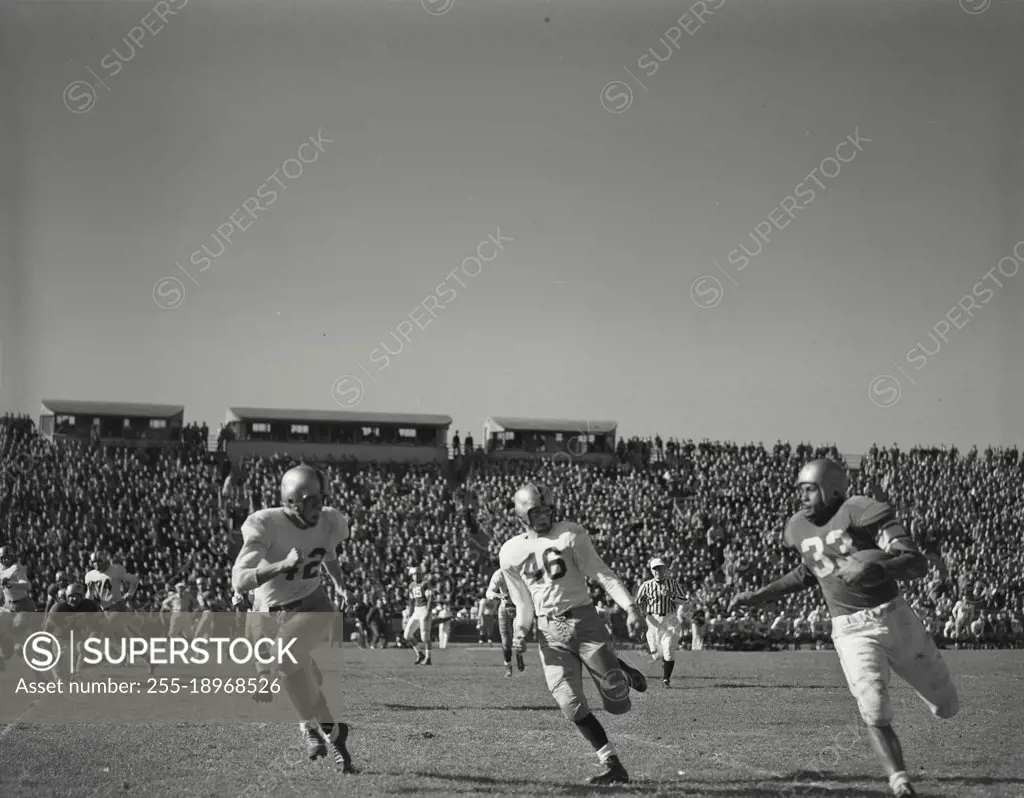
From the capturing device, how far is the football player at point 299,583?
9.41 metres

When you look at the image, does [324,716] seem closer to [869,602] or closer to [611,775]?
[611,775]

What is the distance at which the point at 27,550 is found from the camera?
35156 mm

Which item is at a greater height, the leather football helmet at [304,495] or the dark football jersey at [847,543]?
the leather football helmet at [304,495]

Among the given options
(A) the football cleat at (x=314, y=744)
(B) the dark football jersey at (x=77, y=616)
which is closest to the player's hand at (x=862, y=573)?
(A) the football cleat at (x=314, y=744)

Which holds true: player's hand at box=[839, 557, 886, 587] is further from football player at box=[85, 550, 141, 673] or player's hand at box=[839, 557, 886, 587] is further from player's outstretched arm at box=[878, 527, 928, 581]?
football player at box=[85, 550, 141, 673]

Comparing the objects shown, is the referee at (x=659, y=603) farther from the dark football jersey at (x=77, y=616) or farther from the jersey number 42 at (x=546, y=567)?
the jersey number 42 at (x=546, y=567)

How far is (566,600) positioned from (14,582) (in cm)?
1105

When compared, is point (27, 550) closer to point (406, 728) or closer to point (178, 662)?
point (178, 662)

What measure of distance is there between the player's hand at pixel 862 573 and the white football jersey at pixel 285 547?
389 centimetres

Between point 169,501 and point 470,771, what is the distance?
32.4 m

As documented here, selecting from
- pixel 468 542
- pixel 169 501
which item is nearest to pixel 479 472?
pixel 468 542

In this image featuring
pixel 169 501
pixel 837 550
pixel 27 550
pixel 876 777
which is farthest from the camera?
pixel 169 501

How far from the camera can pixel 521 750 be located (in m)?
11.0

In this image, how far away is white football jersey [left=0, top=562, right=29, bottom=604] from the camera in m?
17.6
